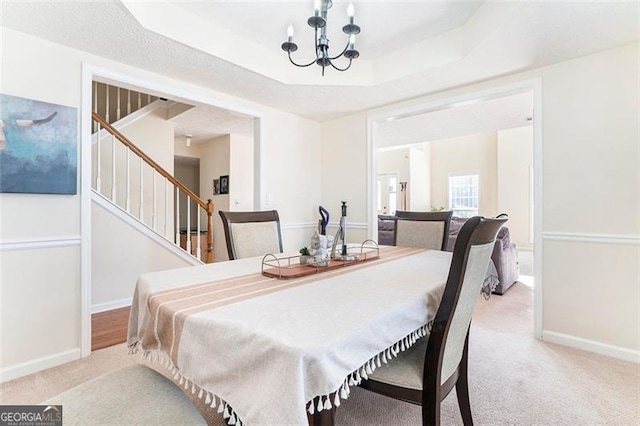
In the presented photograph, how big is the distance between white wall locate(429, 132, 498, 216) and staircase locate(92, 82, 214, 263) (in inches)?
283

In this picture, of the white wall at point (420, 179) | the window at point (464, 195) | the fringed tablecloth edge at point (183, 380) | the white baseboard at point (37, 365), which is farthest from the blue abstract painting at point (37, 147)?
the window at point (464, 195)

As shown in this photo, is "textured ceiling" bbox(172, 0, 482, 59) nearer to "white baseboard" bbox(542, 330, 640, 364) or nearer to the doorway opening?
the doorway opening

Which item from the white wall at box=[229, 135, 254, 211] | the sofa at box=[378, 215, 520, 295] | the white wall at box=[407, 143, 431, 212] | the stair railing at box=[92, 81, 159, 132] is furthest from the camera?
the white wall at box=[407, 143, 431, 212]

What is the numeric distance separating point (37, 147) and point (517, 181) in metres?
8.80

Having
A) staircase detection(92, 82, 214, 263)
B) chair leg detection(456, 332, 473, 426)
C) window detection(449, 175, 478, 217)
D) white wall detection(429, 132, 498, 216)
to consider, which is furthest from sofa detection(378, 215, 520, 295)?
window detection(449, 175, 478, 217)

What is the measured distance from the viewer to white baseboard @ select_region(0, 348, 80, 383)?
76.7 inches

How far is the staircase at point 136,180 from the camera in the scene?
3714mm

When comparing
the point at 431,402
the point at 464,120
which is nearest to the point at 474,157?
the point at 464,120

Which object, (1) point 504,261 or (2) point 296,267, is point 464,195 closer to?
(1) point 504,261

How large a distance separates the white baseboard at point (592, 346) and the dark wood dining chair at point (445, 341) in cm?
183

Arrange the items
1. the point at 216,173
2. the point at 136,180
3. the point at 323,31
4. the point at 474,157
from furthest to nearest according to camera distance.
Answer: the point at 474,157
the point at 216,173
the point at 136,180
the point at 323,31

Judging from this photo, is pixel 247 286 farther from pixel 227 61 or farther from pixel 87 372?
pixel 227 61

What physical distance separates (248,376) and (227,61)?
240cm

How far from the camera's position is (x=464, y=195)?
880 centimetres
